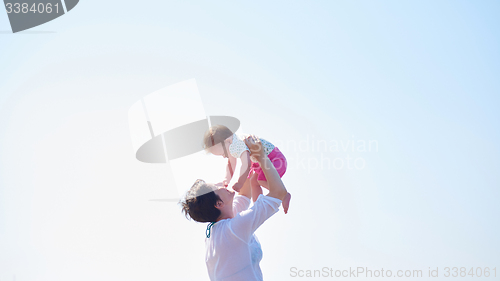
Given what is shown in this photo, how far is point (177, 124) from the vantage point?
10.1 ft

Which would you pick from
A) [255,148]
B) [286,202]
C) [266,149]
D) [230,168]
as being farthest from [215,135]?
[286,202]

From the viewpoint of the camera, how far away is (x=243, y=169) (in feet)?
8.63

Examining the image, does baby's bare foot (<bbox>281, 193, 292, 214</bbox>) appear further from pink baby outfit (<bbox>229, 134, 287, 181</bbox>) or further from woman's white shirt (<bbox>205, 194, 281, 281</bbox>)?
pink baby outfit (<bbox>229, 134, 287, 181</bbox>)

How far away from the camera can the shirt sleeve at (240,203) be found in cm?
254

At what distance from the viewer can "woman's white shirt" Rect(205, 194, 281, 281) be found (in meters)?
1.99

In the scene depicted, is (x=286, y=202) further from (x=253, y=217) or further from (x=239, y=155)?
(x=239, y=155)

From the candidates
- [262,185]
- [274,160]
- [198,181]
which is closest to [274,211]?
[198,181]

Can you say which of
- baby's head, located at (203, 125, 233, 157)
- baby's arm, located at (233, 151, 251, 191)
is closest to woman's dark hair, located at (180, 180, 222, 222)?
baby's arm, located at (233, 151, 251, 191)

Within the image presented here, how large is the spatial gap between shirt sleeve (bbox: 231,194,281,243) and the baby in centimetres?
23

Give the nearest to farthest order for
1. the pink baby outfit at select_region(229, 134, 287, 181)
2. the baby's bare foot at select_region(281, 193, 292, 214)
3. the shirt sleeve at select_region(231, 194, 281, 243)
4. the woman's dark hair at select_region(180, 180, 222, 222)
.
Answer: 1. the shirt sleeve at select_region(231, 194, 281, 243)
2. the woman's dark hair at select_region(180, 180, 222, 222)
3. the baby's bare foot at select_region(281, 193, 292, 214)
4. the pink baby outfit at select_region(229, 134, 287, 181)

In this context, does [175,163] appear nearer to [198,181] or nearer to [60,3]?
[198,181]

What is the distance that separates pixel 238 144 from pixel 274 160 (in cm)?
56

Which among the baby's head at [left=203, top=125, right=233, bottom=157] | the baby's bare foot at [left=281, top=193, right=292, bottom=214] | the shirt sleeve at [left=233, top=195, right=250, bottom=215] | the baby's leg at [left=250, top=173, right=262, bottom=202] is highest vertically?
the baby's head at [left=203, top=125, right=233, bottom=157]

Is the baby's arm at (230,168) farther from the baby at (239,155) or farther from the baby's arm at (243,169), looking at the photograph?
the baby's arm at (243,169)
